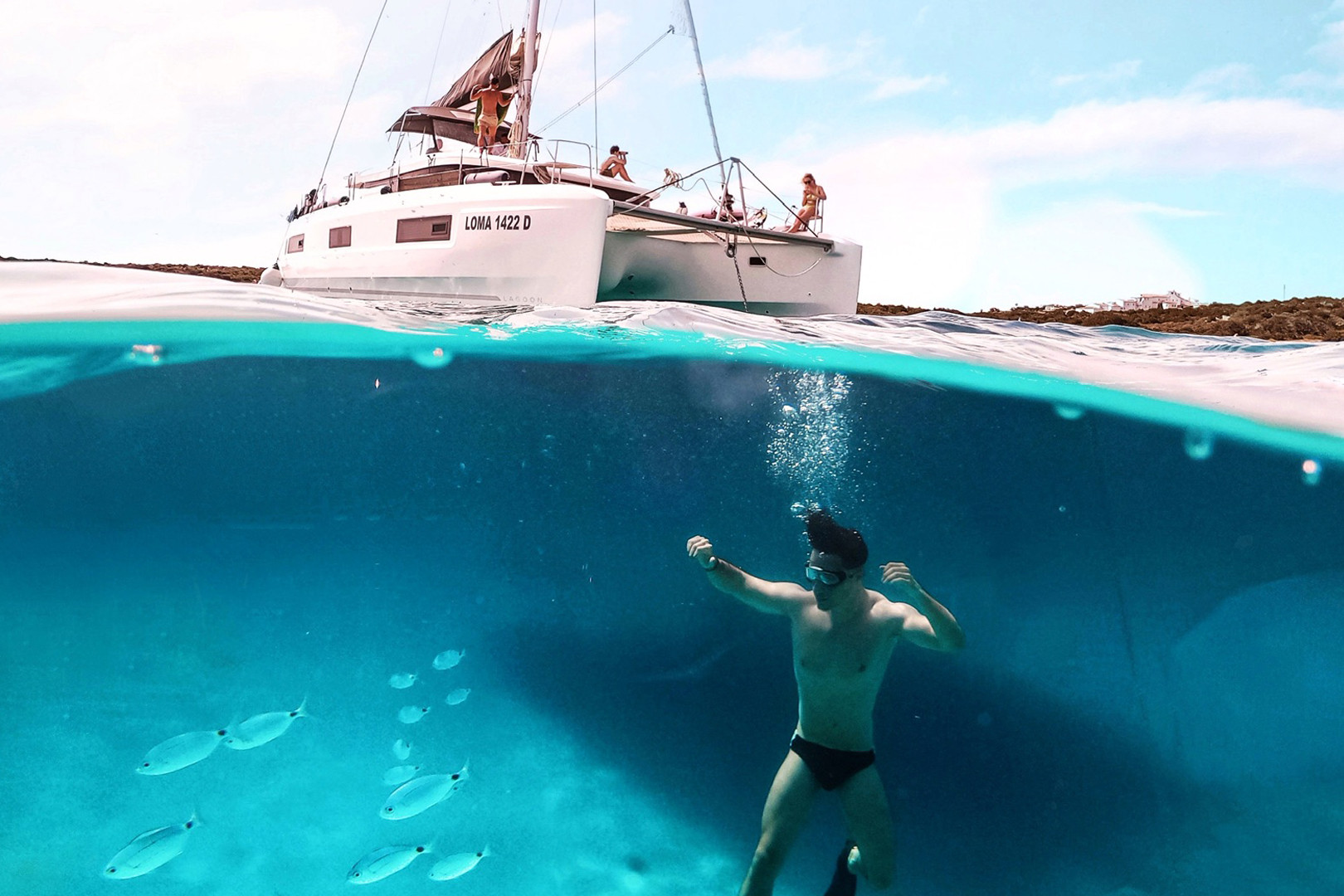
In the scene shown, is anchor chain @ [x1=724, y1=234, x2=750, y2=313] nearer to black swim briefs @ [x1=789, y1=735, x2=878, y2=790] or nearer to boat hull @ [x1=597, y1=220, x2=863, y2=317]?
boat hull @ [x1=597, y1=220, x2=863, y2=317]

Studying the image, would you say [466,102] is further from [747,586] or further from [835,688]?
[835,688]

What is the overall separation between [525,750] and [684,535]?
8914 mm

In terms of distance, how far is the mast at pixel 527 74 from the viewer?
16422 millimetres

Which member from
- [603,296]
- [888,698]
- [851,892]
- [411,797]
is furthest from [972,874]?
[603,296]

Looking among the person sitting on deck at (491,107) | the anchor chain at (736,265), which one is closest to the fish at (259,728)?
the anchor chain at (736,265)

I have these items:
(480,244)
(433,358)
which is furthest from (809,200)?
(433,358)

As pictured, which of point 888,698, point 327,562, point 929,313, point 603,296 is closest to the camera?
point 929,313

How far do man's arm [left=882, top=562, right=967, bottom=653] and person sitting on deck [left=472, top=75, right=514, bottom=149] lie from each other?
16.0 meters

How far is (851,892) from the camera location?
16.2ft

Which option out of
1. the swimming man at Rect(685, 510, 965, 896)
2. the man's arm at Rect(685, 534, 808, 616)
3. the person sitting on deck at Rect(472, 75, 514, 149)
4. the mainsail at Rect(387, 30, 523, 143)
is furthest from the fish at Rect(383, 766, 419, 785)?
the mainsail at Rect(387, 30, 523, 143)

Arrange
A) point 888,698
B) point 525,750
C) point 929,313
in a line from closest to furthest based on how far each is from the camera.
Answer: point 525,750, point 929,313, point 888,698

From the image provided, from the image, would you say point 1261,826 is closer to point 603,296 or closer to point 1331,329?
point 1331,329

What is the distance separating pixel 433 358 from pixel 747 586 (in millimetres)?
8660

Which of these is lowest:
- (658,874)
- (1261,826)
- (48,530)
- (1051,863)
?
(1261,826)
